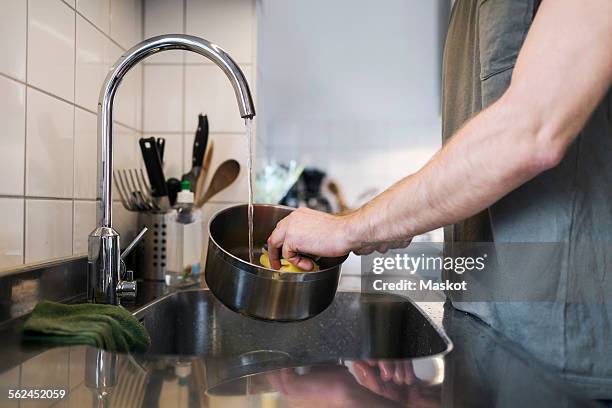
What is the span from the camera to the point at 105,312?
54cm

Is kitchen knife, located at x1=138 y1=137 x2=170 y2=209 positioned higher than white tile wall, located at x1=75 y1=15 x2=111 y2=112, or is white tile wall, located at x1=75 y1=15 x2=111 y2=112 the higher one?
white tile wall, located at x1=75 y1=15 x2=111 y2=112

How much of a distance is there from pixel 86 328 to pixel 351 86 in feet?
5.52

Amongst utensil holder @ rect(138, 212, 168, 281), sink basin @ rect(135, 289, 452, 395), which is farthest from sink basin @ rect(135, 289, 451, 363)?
utensil holder @ rect(138, 212, 168, 281)

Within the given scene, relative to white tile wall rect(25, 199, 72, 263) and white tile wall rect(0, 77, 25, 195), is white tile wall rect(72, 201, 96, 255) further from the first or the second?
white tile wall rect(0, 77, 25, 195)

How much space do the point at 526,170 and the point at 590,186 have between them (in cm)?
18

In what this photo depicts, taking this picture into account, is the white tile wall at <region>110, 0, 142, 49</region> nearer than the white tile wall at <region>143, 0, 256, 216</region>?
Yes

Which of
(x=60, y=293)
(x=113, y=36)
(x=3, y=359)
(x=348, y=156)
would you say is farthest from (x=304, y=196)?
(x=3, y=359)

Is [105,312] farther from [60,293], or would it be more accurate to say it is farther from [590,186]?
[590,186]

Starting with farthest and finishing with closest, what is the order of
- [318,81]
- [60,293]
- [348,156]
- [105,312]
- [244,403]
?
[348,156] → [318,81] → [60,293] → [105,312] → [244,403]

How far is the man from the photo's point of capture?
396 millimetres

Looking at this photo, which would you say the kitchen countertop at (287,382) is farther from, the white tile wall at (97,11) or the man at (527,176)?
the white tile wall at (97,11)

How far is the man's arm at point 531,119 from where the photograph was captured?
39 centimetres

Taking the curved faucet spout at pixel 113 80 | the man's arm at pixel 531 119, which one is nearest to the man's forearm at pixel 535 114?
the man's arm at pixel 531 119

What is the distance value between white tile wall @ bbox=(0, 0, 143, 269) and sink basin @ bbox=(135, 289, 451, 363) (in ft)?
0.72
